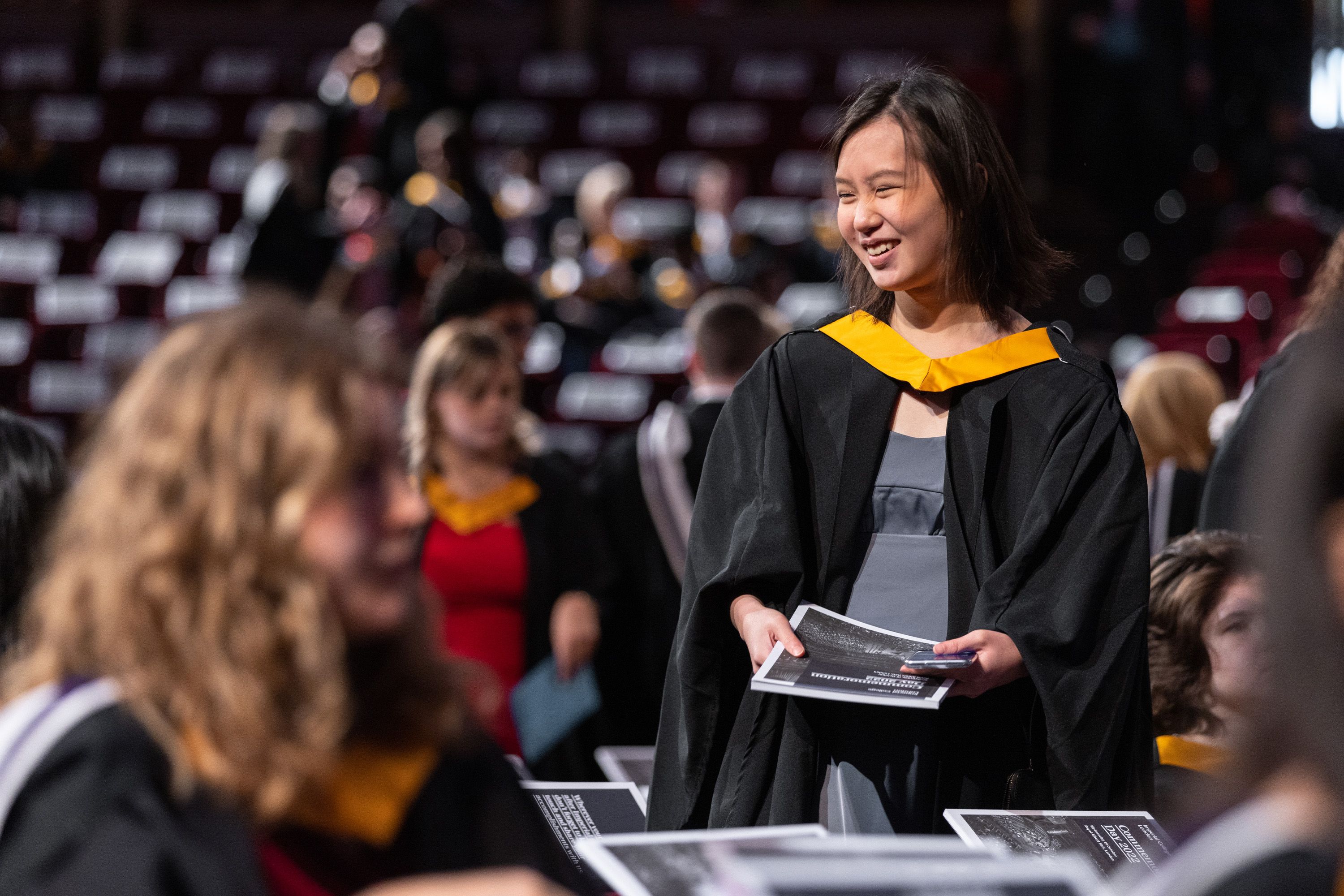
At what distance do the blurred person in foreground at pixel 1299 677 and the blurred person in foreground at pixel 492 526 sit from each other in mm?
2906

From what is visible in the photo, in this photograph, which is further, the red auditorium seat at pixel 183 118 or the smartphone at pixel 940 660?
the red auditorium seat at pixel 183 118

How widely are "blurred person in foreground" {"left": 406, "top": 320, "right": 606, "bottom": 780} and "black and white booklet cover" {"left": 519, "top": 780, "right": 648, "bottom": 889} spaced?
1.53 meters

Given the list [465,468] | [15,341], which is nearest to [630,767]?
[465,468]

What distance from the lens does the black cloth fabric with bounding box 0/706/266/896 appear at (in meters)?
1.25

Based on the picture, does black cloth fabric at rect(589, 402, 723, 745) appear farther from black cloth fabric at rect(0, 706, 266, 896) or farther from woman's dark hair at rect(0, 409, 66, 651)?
black cloth fabric at rect(0, 706, 266, 896)

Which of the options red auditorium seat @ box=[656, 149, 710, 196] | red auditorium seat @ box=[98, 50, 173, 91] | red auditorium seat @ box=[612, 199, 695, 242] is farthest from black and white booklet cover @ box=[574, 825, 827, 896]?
red auditorium seat @ box=[98, 50, 173, 91]

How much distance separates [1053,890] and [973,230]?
1.42 metres

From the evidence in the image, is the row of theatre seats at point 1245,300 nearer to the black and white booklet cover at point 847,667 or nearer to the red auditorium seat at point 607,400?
the red auditorium seat at point 607,400

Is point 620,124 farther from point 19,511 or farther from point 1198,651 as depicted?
point 19,511

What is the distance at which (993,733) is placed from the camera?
2.46 m

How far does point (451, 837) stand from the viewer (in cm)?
142

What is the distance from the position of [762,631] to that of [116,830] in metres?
1.24

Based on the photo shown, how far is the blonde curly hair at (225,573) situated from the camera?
1.32 meters

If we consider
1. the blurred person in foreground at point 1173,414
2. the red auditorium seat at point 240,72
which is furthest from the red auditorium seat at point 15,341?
the blurred person in foreground at point 1173,414
